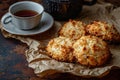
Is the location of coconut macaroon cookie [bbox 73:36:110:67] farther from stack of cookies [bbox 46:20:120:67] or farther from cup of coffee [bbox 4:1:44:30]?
cup of coffee [bbox 4:1:44:30]

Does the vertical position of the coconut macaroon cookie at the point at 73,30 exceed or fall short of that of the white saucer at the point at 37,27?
it exceeds it

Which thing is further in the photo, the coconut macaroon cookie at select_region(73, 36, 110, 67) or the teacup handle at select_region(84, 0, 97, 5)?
the teacup handle at select_region(84, 0, 97, 5)

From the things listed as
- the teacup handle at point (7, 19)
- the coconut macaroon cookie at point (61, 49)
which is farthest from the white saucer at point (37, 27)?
the coconut macaroon cookie at point (61, 49)

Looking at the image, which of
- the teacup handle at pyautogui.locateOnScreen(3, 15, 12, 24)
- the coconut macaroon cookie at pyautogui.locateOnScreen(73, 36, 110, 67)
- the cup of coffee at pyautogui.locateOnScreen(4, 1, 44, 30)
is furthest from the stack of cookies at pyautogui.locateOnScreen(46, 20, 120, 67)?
the teacup handle at pyautogui.locateOnScreen(3, 15, 12, 24)

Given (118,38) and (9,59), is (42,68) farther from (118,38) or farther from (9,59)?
(118,38)

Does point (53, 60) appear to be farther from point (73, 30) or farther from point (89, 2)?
point (89, 2)

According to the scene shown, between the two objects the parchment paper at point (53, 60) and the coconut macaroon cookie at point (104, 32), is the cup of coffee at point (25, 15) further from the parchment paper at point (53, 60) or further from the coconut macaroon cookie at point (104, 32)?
the coconut macaroon cookie at point (104, 32)

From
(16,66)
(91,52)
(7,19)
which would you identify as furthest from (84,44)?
(7,19)
